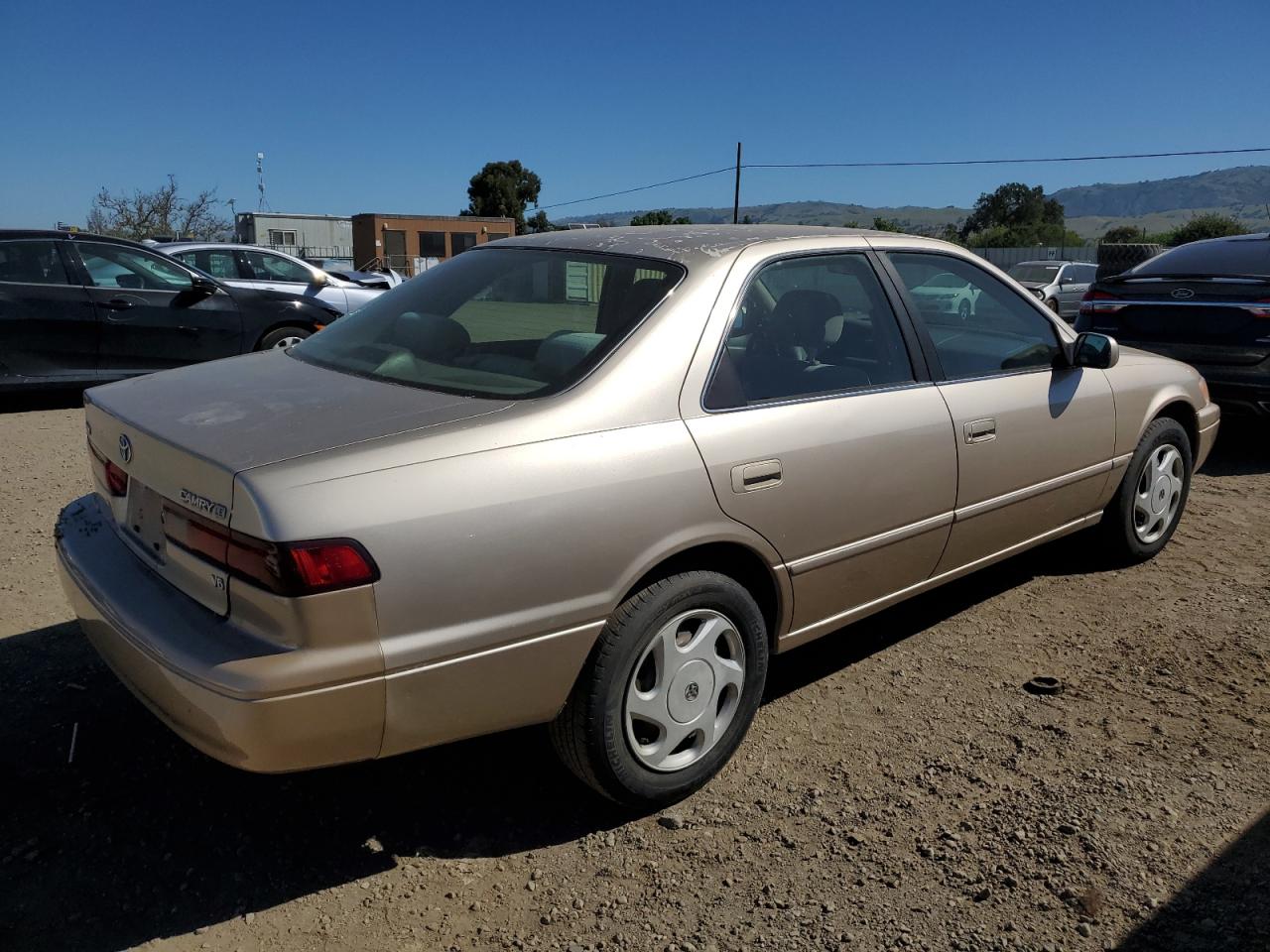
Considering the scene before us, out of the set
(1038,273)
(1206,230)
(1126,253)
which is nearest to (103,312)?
(1126,253)

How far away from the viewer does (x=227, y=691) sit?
6.98 feet

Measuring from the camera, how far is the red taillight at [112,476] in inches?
107

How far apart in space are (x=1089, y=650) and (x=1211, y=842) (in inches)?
51.2

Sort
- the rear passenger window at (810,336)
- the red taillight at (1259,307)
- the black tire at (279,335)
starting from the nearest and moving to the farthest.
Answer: the rear passenger window at (810,336), the red taillight at (1259,307), the black tire at (279,335)

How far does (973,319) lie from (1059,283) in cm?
1772

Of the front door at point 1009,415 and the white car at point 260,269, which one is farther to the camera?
the white car at point 260,269

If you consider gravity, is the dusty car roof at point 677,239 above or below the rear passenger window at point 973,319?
above

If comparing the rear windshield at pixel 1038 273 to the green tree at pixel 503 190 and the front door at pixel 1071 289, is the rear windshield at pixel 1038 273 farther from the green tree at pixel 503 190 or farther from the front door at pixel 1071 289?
the green tree at pixel 503 190

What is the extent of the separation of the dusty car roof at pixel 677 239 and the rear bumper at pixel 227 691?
1635mm

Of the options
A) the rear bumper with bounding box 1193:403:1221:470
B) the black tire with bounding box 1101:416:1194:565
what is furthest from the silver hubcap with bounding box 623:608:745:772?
the rear bumper with bounding box 1193:403:1221:470

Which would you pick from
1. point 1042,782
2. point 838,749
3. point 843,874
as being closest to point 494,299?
point 838,749

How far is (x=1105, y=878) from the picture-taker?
253cm

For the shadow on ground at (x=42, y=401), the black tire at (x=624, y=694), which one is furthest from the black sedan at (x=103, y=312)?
the black tire at (x=624, y=694)

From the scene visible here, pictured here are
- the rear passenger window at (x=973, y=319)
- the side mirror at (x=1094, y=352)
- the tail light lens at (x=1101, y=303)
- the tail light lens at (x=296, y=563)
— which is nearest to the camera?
the tail light lens at (x=296, y=563)
